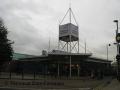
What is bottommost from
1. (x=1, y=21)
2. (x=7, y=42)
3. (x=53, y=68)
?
(x=53, y=68)

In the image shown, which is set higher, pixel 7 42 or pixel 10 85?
pixel 7 42

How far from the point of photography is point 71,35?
78.6 metres

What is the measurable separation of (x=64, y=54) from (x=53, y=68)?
11538mm

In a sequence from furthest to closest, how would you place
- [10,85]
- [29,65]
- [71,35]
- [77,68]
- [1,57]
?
[29,65], [77,68], [71,35], [1,57], [10,85]

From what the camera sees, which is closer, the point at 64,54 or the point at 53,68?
the point at 64,54

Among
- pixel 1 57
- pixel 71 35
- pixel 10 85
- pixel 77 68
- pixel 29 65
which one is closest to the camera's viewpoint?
pixel 10 85

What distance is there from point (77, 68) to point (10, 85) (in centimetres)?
6030

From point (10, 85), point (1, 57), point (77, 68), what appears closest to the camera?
point (10, 85)

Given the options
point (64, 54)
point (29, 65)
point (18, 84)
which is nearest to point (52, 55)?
point (64, 54)

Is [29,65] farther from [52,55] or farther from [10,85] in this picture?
[10,85]

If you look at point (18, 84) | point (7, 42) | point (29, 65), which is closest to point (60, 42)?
point (29, 65)

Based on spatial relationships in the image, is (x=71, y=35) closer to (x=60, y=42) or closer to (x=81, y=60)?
(x=60, y=42)

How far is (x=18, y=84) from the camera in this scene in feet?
90.6

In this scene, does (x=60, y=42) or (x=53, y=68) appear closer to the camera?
(x=60, y=42)
